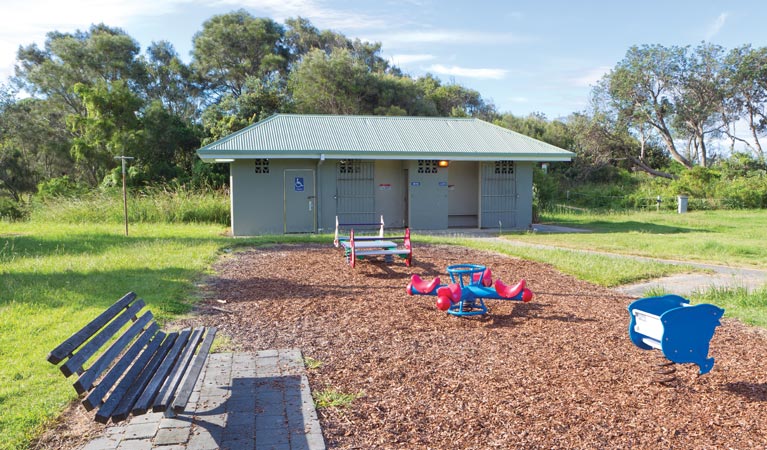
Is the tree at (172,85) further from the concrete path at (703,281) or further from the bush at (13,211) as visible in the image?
the concrete path at (703,281)

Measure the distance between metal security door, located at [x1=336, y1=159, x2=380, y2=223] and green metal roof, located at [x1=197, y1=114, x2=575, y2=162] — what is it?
700 millimetres

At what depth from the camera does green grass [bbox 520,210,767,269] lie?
12695 mm

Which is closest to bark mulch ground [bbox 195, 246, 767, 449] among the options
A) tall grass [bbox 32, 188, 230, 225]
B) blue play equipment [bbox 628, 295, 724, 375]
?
blue play equipment [bbox 628, 295, 724, 375]

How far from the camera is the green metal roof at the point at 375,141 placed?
55.9 feet

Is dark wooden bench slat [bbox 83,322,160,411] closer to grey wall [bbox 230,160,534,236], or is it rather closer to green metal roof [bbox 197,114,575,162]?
green metal roof [bbox 197,114,575,162]

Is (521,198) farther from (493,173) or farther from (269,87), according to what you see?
(269,87)

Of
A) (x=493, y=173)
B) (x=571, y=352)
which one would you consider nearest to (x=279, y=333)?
(x=571, y=352)

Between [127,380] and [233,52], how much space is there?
150 ft

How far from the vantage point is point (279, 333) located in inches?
246

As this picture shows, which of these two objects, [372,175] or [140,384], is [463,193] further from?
[140,384]

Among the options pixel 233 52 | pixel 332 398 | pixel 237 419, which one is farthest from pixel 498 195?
pixel 233 52

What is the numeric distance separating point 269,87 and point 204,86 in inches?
637

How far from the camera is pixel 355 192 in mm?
18234

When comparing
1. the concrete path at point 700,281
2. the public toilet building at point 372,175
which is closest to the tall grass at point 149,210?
the public toilet building at point 372,175
